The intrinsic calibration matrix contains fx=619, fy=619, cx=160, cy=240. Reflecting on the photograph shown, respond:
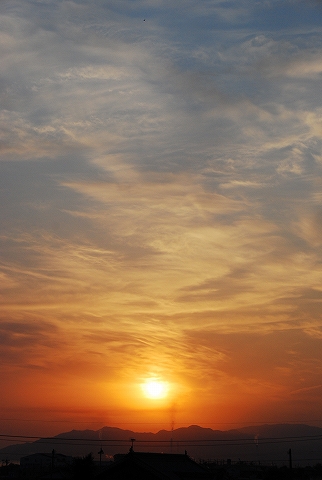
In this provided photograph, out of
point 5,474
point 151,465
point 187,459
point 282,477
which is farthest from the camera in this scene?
point 5,474

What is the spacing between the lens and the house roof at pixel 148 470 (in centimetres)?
7581

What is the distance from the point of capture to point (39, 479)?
110 m

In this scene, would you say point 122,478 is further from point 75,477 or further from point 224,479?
point 224,479

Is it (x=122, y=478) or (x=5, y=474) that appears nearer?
(x=122, y=478)

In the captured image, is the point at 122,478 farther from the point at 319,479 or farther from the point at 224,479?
the point at 319,479

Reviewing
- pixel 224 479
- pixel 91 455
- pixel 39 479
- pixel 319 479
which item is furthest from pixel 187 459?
pixel 319 479

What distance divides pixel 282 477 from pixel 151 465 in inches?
2033

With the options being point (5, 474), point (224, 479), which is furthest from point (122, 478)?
point (5, 474)

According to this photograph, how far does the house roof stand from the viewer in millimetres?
75812

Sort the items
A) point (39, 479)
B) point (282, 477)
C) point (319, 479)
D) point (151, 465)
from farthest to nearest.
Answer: point (319, 479)
point (282, 477)
point (39, 479)
point (151, 465)

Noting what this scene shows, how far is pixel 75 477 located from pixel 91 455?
3.77 m

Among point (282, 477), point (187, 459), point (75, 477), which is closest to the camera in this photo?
point (75, 477)

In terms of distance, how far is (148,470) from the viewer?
75.9 metres

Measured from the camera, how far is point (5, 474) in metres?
160
